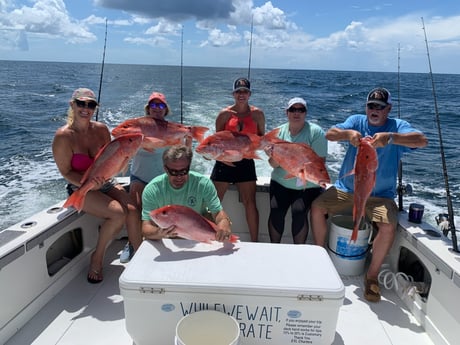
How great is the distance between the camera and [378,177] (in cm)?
314

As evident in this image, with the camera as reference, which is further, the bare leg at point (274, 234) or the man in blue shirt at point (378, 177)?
the bare leg at point (274, 234)

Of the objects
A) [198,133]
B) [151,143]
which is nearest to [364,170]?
[198,133]

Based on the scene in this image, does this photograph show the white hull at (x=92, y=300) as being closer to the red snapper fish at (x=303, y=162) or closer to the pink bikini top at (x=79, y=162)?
the pink bikini top at (x=79, y=162)

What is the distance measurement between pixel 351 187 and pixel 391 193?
0.34 m

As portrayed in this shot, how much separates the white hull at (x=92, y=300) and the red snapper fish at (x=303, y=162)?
0.91m

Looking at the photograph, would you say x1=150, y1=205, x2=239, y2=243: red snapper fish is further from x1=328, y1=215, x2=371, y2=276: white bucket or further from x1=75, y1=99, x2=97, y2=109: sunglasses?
x1=328, y1=215, x2=371, y2=276: white bucket

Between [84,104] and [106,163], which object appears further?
[84,104]

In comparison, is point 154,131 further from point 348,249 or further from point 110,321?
point 348,249

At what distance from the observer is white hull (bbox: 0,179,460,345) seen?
2.36 meters

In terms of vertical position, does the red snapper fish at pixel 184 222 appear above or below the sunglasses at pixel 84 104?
below

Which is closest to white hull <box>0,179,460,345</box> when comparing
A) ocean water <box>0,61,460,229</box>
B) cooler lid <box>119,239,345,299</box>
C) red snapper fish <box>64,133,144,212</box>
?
red snapper fish <box>64,133,144,212</box>

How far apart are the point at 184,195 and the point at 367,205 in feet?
5.23

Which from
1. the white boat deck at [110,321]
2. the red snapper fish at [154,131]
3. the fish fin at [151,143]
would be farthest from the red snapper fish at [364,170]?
the fish fin at [151,143]

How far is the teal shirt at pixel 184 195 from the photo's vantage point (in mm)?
2512
